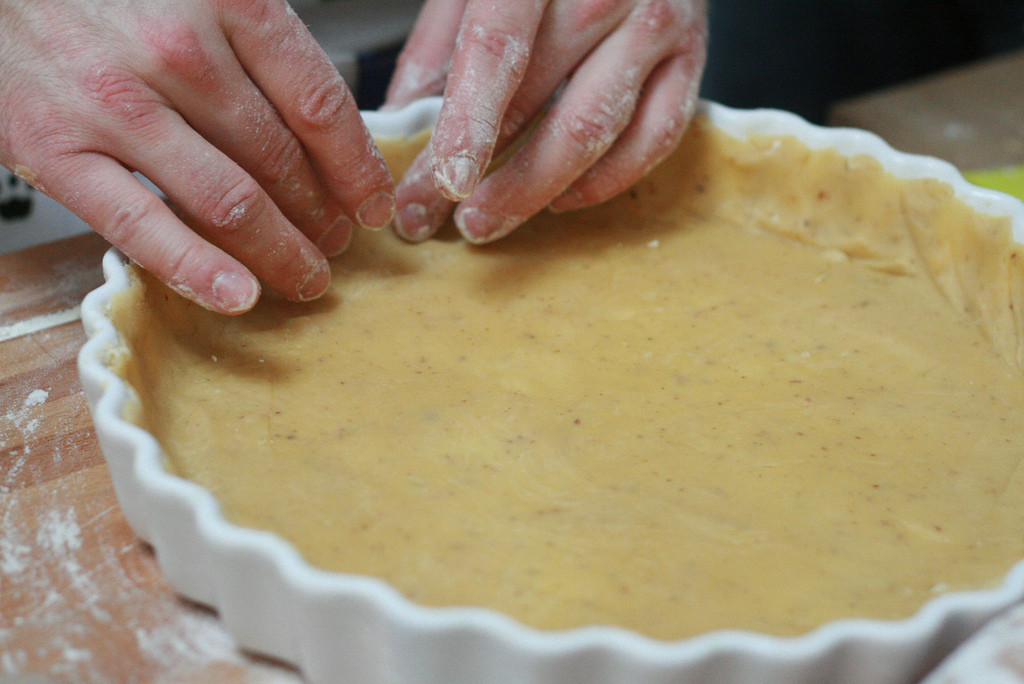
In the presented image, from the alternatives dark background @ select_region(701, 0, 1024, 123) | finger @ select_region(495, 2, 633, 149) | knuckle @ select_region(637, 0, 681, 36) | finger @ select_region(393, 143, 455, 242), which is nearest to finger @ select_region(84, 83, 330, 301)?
finger @ select_region(393, 143, 455, 242)

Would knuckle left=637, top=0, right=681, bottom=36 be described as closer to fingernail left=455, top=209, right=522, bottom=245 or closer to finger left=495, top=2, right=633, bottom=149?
finger left=495, top=2, right=633, bottom=149

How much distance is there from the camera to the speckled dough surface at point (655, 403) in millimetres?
757

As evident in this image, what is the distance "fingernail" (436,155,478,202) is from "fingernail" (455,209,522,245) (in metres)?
0.14

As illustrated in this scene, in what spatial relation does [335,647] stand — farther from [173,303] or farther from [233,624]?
[173,303]

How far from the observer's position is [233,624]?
72 centimetres

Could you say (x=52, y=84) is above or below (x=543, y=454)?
above

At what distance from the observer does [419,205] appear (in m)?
1.16

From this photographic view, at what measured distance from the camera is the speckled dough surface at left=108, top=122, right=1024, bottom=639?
76 cm

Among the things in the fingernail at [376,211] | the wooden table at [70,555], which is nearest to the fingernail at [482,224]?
the fingernail at [376,211]

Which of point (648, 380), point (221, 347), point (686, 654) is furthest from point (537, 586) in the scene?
point (221, 347)

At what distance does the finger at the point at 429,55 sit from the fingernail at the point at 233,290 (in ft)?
1.60

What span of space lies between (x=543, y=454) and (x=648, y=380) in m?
0.17

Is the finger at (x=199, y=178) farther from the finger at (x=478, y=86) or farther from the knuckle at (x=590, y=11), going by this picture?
the knuckle at (x=590, y=11)

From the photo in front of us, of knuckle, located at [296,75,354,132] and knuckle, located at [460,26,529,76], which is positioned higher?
knuckle, located at [460,26,529,76]
